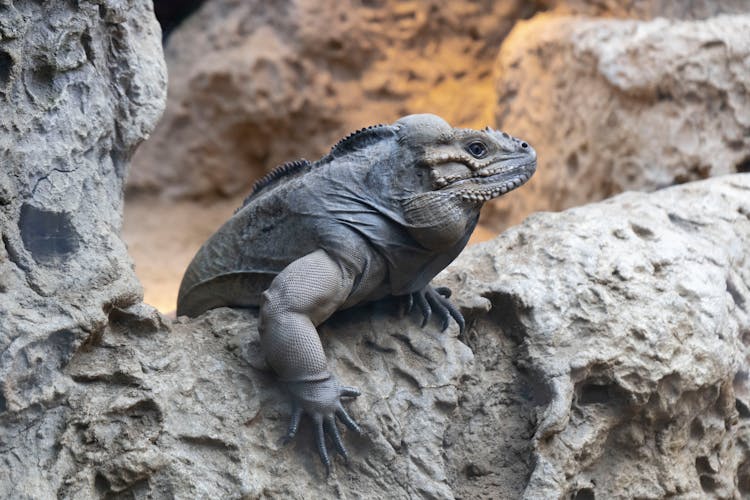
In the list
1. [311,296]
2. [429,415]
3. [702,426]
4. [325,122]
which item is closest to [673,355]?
[702,426]

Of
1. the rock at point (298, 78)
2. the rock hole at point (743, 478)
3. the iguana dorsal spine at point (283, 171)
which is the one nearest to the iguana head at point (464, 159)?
the iguana dorsal spine at point (283, 171)

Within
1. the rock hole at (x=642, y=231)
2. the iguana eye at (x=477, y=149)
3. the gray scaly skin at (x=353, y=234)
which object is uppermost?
A: the iguana eye at (x=477, y=149)

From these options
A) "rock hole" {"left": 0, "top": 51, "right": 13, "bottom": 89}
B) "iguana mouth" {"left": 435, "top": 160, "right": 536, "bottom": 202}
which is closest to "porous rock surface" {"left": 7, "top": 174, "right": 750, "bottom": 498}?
"iguana mouth" {"left": 435, "top": 160, "right": 536, "bottom": 202}

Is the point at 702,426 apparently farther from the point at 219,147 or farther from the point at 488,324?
the point at 219,147

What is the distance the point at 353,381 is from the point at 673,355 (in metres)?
1.27

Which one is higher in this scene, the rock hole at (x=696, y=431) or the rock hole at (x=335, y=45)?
the rock hole at (x=335, y=45)

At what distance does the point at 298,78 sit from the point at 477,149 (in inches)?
211

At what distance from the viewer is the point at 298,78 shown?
8.38 metres

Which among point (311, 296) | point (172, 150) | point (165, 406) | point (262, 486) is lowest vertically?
point (172, 150)

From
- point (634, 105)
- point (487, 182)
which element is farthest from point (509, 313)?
point (634, 105)

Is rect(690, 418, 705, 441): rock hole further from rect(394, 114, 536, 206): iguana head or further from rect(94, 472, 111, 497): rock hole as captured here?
rect(94, 472, 111, 497): rock hole

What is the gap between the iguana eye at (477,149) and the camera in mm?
3277

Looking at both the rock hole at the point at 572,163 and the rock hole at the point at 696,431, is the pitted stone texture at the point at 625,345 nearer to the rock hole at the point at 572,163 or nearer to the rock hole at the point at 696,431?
the rock hole at the point at 696,431

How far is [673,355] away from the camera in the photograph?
3.44 m
